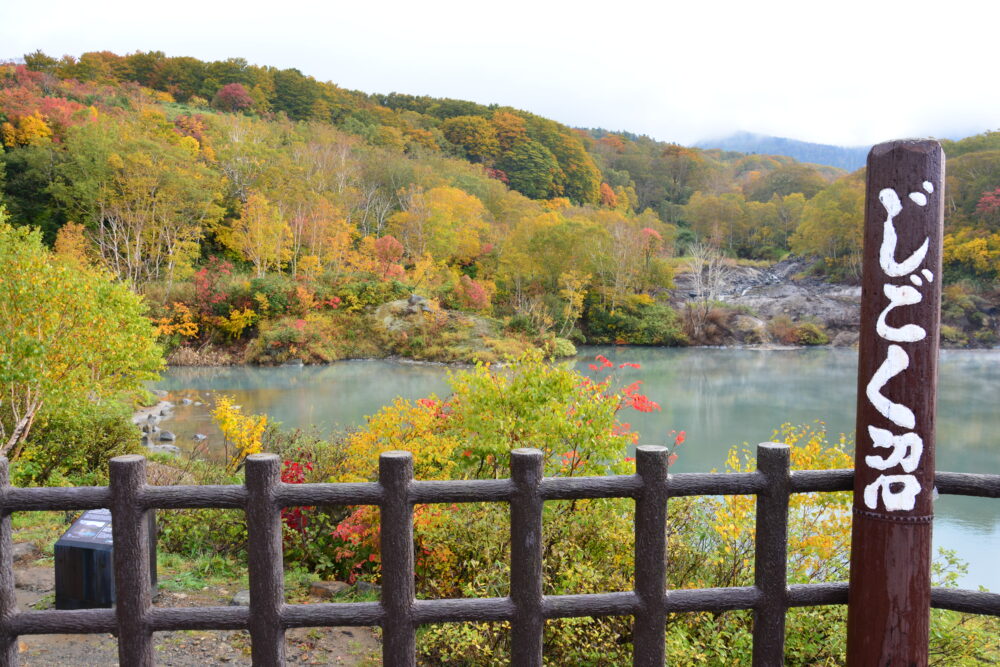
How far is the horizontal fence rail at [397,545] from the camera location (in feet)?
7.49

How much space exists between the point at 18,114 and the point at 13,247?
969 inches

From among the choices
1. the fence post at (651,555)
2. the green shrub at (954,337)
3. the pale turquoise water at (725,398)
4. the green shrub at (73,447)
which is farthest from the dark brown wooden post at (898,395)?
the green shrub at (954,337)

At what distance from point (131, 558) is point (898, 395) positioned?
8.33 feet

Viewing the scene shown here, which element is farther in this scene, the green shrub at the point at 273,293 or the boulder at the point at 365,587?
the green shrub at the point at 273,293

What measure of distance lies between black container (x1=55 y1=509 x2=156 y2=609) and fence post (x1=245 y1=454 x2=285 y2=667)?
1.13 meters

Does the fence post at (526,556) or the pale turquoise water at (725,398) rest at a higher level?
the fence post at (526,556)

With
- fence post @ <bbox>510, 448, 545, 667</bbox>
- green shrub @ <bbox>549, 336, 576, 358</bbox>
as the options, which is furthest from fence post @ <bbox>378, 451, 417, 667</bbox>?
green shrub @ <bbox>549, 336, 576, 358</bbox>

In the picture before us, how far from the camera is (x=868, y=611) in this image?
2.29m

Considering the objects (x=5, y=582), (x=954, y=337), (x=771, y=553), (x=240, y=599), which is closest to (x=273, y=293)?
(x=240, y=599)

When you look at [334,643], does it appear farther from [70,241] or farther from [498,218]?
[498,218]

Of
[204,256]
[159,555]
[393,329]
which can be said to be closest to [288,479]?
[159,555]

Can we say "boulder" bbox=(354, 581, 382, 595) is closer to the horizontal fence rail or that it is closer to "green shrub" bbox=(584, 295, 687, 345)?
the horizontal fence rail

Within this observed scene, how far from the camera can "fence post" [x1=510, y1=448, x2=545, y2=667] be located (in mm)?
2299

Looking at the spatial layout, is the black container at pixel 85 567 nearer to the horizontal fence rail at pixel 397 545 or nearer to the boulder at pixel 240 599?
the horizontal fence rail at pixel 397 545
